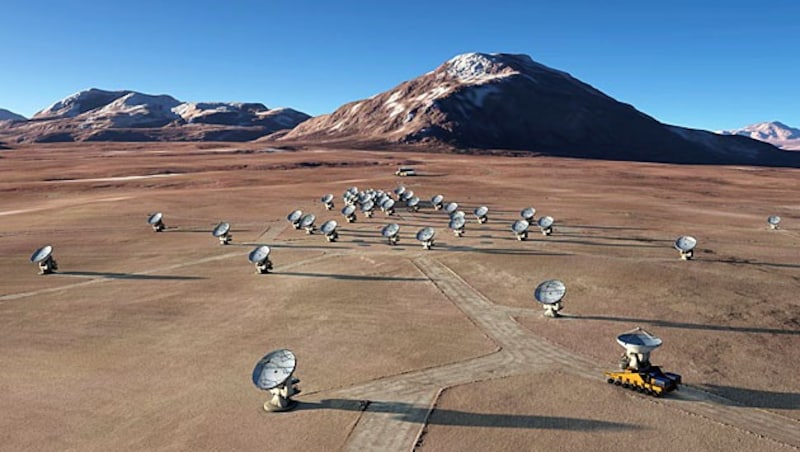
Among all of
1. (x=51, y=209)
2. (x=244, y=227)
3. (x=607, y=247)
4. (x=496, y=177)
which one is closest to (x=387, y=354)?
(x=607, y=247)

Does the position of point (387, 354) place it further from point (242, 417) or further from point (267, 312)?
point (267, 312)

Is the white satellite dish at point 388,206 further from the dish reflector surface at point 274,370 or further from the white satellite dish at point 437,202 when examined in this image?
the dish reflector surface at point 274,370

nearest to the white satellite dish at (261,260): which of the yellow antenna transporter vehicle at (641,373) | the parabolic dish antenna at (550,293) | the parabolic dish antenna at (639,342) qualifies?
the parabolic dish antenna at (550,293)

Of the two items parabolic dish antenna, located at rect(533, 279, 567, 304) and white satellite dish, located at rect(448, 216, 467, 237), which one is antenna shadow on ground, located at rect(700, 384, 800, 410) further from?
white satellite dish, located at rect(448, 216, 467, 237)

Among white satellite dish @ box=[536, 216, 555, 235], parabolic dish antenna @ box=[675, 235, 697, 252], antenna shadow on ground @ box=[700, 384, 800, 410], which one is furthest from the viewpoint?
white satellite dish @ box=[536, 216, 555, 235]

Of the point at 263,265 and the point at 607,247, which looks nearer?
the point at 263,265

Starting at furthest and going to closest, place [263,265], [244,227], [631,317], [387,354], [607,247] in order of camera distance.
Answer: [244,227] → [607,247] → [263,265] → [631,317] → [387,354]

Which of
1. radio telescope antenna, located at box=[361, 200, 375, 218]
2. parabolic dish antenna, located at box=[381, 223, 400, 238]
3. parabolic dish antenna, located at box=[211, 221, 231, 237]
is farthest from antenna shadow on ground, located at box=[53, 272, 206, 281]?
radio telescope antenna, located at box=[361, 200, 375, 218]
